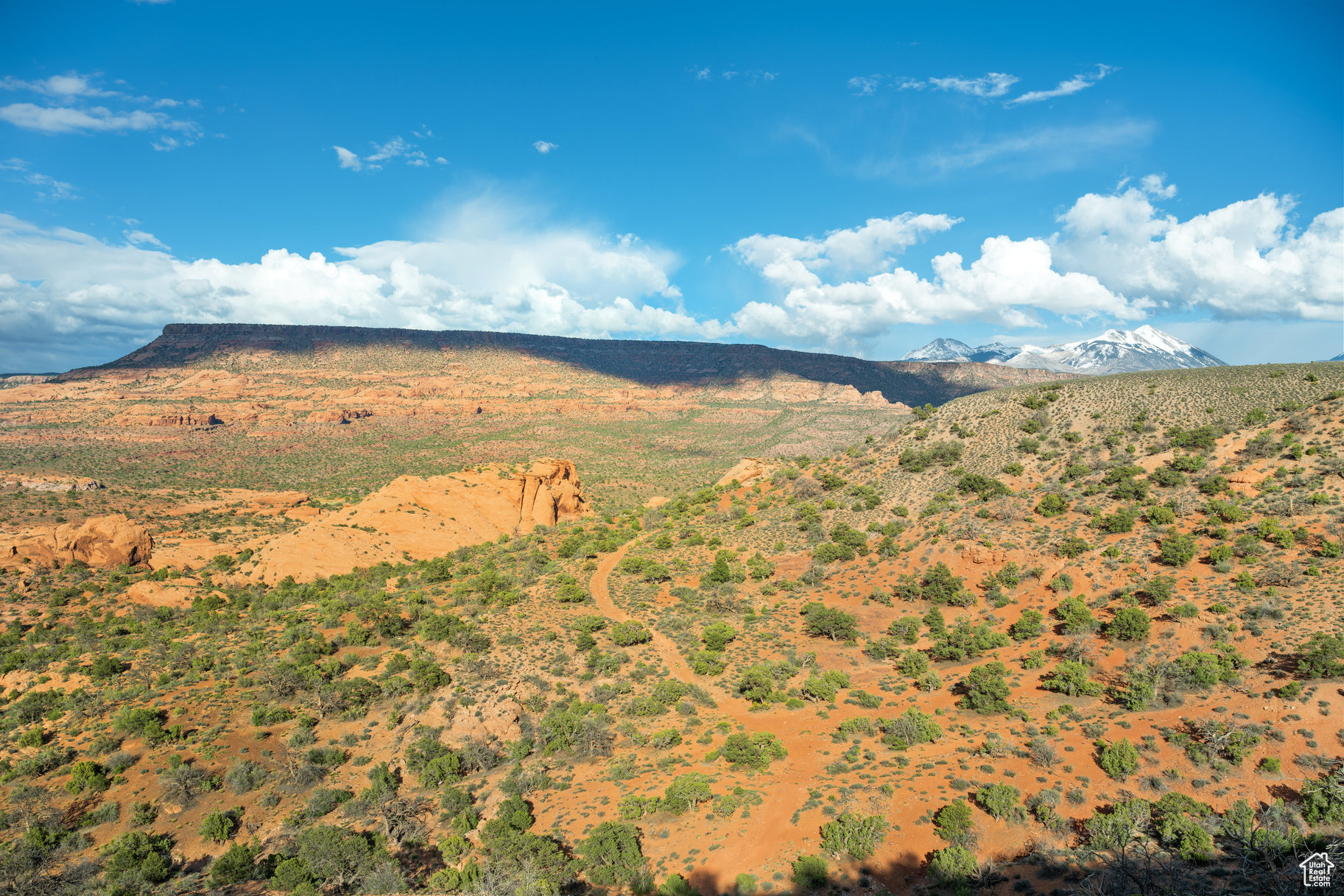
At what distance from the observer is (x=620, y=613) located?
3212 cm

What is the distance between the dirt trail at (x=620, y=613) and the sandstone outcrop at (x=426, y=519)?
32.1 ft

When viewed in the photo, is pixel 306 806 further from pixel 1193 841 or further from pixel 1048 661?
pixel 1048 661

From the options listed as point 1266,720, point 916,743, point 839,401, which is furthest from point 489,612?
point 839,401

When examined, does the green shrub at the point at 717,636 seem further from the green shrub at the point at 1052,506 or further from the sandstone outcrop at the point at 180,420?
the sandstone outcrop at the point at 180,420

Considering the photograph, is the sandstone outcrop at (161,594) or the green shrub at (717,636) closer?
the green shrub at (717,636)

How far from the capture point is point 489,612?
104 ft

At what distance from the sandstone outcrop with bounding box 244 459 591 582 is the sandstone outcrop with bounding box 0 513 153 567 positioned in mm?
8169

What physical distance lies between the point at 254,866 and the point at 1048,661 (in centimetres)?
2976

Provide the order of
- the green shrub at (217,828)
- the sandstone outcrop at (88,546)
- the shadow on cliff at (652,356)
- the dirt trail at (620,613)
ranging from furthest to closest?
1. the shadow on cliff at (652,356)
2. the sandstone outcrop at (88,546)
3. the dirt trail at (620,613)
4. the green shrub at (217,828)

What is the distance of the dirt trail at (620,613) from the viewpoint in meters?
26.6

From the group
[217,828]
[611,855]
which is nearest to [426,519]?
[217,828]

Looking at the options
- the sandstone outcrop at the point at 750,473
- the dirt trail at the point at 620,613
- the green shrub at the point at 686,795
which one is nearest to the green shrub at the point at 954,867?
the green shrub at the point at 686,795

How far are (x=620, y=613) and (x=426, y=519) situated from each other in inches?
755

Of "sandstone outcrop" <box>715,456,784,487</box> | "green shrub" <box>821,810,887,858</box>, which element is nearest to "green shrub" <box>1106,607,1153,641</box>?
"green shrub" <box>821,810,887,858</box>
